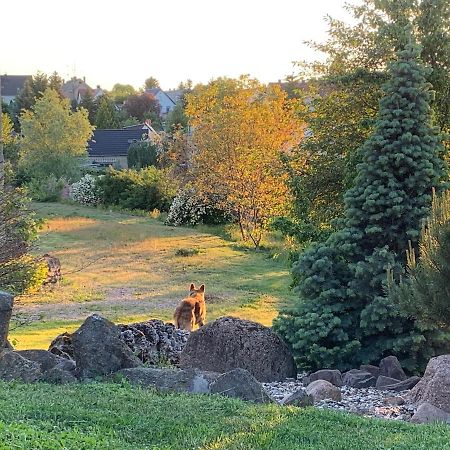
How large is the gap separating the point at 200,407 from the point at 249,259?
68.6ft

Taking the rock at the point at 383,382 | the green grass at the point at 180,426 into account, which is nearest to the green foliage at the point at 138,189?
the rock at the point at 383,382

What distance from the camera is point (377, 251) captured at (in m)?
10.0

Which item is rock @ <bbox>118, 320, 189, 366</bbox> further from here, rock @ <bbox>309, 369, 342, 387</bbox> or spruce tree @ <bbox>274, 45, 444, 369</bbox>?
rock @ <bbox>309, 369, 342, 387</bbox>

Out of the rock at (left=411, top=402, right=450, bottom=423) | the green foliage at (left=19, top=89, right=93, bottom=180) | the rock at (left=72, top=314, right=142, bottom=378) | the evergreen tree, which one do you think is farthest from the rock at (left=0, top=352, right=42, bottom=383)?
the evergreen tree

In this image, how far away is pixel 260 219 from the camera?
30828 mm

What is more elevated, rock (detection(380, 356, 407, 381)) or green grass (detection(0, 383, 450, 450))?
green grass (detection(0, 383, 450, 450))

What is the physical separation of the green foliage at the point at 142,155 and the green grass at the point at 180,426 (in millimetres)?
47597

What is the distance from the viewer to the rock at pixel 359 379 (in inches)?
344

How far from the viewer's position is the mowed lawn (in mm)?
15668

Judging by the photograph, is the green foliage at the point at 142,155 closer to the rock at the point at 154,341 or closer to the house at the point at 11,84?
the rock at the point at 154,341

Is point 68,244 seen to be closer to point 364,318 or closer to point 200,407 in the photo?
point 364,318

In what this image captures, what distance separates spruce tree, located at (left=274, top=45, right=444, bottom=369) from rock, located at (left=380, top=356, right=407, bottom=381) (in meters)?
0.22

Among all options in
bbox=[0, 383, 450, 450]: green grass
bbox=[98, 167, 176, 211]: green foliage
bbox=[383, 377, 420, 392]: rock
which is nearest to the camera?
bbox=[0, 383, 450, 450]: green grass

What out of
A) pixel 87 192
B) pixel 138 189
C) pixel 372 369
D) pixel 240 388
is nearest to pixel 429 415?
pixel 240 388
